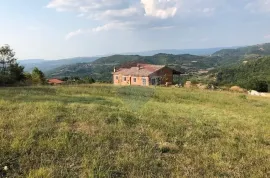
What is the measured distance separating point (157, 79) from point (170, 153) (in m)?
45.9

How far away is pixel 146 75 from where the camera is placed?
51281 mm

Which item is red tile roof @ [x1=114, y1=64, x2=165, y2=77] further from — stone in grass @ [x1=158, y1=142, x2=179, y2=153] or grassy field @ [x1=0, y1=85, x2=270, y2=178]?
stone in grass @ [x1=158, y1=142, x2=179, y2=153]

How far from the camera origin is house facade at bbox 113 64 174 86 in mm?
51812

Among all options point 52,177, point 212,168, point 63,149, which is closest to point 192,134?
point 212,168

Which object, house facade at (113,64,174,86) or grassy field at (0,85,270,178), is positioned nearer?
grassy field at (0,85,270,178)

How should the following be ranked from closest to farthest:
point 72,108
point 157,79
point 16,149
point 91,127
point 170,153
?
point 16,149 < point 170,153 < point 91,127 < point 72,108 < point 157,79

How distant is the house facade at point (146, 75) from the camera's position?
51.8 meters

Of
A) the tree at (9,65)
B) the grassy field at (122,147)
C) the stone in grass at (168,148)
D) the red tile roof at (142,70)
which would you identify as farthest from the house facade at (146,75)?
the stone in grass at (168,148)

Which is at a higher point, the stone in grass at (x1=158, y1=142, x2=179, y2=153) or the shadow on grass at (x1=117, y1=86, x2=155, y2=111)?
the stone in grass at (x1=158, y1=142, x2=179, y2=153)

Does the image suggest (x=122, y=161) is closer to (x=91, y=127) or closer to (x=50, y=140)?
(x=50, y=140)

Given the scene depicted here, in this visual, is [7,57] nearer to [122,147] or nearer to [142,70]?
[142,70]

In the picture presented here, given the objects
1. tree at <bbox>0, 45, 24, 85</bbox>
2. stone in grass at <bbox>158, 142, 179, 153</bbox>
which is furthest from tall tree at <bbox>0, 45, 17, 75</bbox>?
stone in grass at <bbox>158, 142, 179, 153</bbox>

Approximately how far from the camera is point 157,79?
173 ft

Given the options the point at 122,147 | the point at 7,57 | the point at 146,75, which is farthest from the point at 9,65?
the point at 122,147
